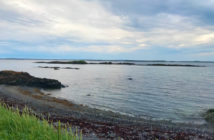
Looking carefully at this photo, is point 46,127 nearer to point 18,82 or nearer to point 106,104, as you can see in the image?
point 106,104

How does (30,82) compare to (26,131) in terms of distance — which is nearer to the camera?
(26,131)

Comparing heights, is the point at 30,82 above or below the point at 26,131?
below

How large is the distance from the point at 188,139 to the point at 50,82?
27438 millimetres

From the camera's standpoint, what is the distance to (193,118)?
1614 centimetres

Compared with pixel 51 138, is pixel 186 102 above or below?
below

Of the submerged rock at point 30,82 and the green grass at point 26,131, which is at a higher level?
the green grass at point 26,131

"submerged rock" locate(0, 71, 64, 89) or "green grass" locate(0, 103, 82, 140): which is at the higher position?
"green grass" locate(0, 103, 82, 140)

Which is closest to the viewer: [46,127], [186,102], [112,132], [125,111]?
[46,127]

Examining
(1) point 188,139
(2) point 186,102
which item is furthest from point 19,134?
(2) point 186,102

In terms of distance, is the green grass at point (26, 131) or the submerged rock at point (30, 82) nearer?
the green grass at point (26, 131)

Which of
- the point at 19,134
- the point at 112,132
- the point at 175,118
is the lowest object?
the point at 175,118

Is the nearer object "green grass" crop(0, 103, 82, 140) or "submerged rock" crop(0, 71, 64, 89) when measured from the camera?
"green grass" crop(0, 103, 82, 140)

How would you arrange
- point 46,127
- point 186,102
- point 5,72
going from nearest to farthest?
1. point 46,127
2. point 186,102
3. point 5,72

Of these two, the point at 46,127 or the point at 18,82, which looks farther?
the point at 18,82
